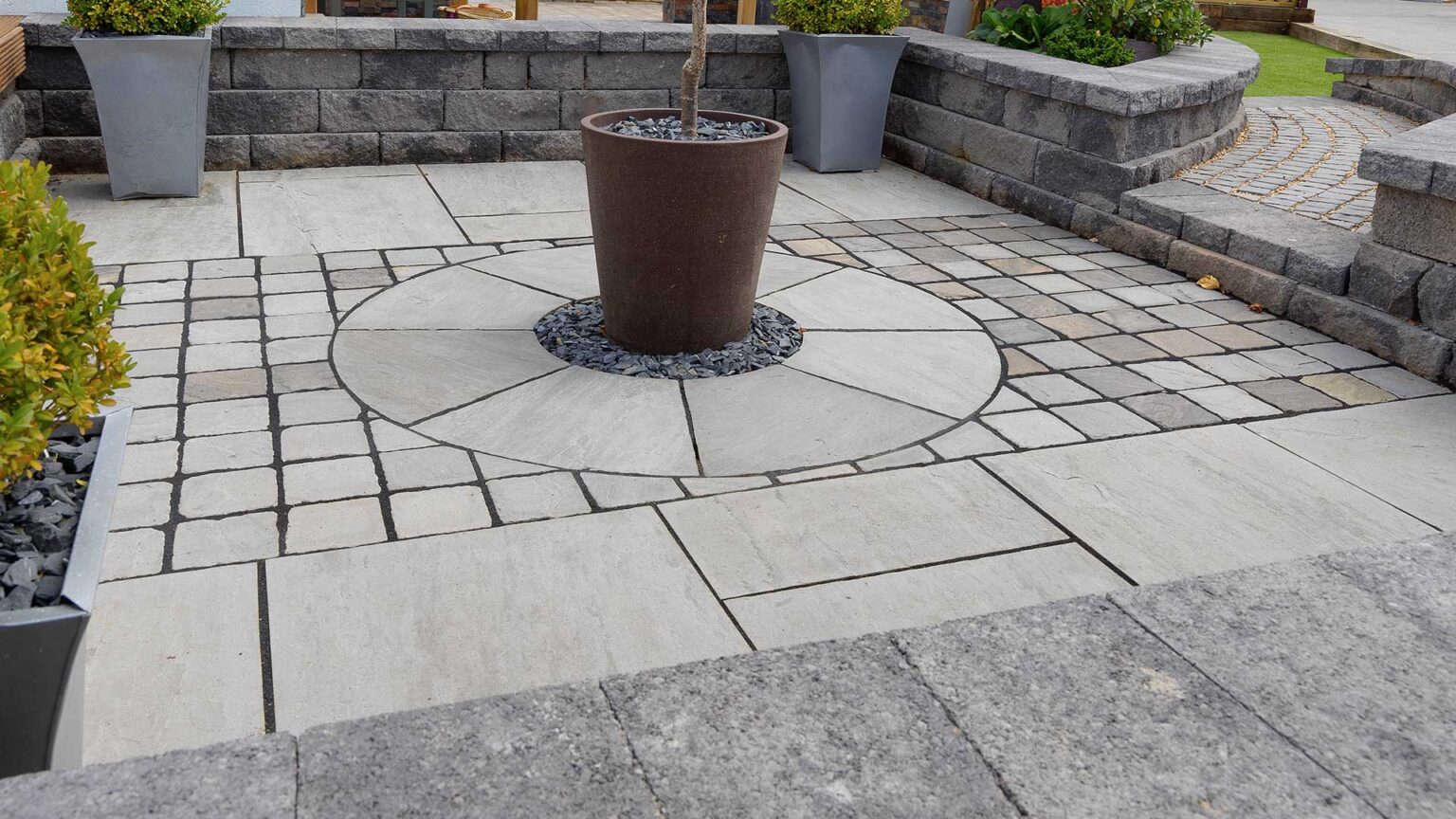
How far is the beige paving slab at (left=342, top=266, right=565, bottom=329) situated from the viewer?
4.18 meters

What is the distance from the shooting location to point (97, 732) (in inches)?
80.6

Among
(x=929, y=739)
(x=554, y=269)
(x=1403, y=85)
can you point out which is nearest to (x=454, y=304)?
(x=554, y=269)

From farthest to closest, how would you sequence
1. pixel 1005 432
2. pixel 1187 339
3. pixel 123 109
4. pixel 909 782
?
pixel 123 109, pixel 1187 339, pixel 1005 432, pixel 909 782

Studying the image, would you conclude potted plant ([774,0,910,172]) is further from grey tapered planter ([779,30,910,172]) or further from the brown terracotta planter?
the brown terracotta planter

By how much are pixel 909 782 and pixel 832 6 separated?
5.68m

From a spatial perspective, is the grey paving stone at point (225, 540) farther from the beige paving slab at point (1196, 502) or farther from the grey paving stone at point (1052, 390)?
the grey paving stone at point (1052, 390)

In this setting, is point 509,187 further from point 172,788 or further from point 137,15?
point 172,788

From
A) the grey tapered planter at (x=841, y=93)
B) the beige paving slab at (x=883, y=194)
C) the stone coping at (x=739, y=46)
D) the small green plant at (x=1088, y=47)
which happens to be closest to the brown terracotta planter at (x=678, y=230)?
the beige paving slab at (x=883, y=194)

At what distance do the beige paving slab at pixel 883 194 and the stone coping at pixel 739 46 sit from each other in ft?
2.24

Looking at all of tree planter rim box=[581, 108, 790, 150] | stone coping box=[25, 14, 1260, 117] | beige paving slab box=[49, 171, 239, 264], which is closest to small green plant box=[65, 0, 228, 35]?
stone coping box=[25, 14, 1260, 117]

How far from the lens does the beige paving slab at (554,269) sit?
183 inches

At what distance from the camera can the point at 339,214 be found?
5574 millimetres

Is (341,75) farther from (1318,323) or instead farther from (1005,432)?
(1318,323)

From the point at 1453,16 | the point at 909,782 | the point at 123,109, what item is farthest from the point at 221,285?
the point at 1453,16
